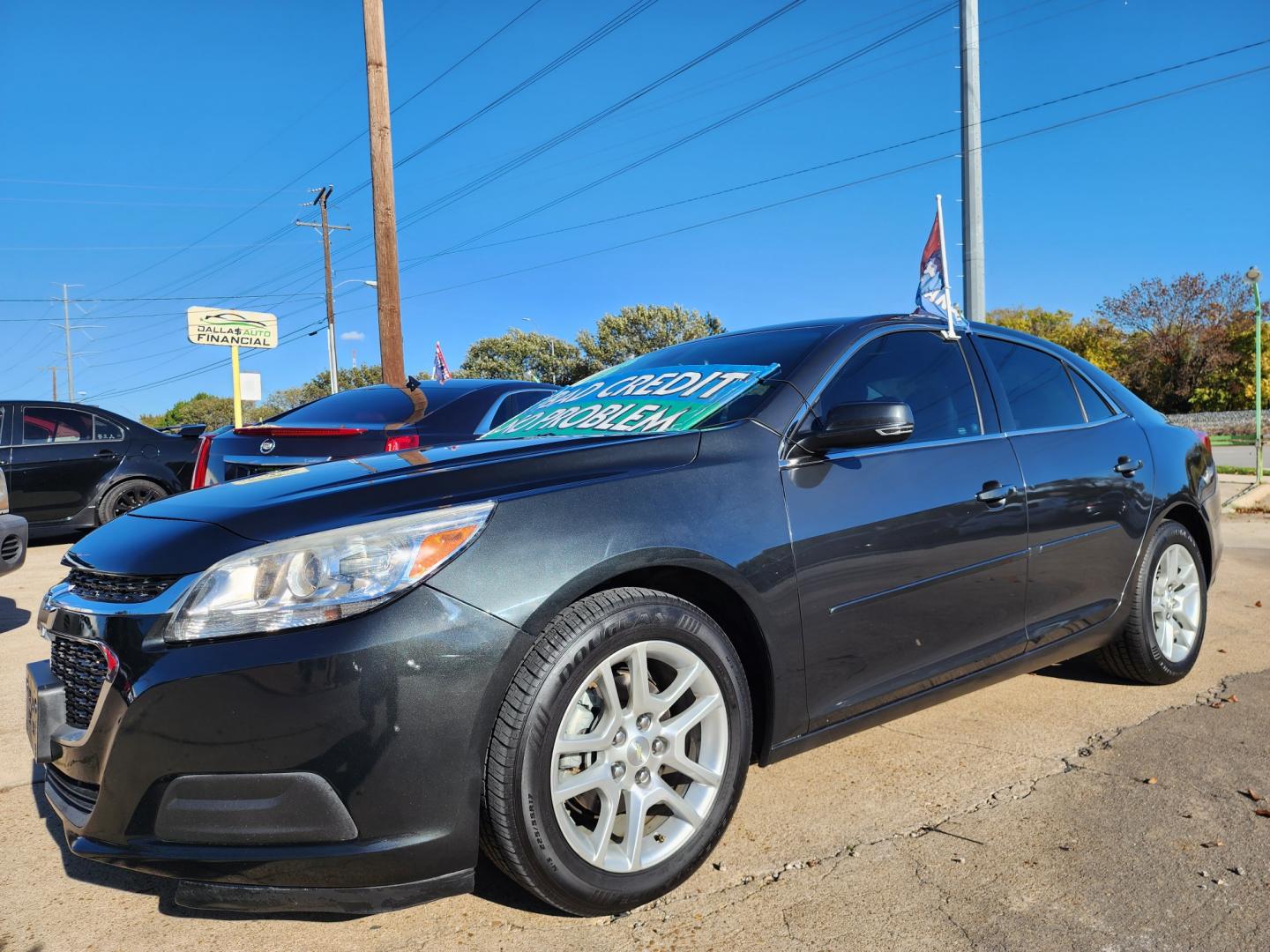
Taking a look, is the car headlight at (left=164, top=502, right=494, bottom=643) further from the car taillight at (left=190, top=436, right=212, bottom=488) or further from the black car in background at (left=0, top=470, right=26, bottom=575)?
the car taillight at (left=190, top=436, right=212, bottom=488)

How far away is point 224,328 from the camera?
2108 centimetres

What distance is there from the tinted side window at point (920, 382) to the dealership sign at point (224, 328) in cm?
1921

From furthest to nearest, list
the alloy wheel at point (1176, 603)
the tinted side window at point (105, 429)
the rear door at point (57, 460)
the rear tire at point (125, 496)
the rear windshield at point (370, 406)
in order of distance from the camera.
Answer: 1. the tinted side window at point (105, 429)
2. the rear tire at point (125, 496)
3. the rear door at point (57, 460)
4. the rear windshield at point (370, 406)
5. the alloy wheel at point (1176, 603)

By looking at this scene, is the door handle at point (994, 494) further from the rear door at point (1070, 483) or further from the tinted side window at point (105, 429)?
the tinted side window at point (105, 429)

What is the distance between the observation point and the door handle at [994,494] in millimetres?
3148

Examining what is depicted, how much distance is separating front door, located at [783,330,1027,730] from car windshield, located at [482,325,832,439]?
0.22 m

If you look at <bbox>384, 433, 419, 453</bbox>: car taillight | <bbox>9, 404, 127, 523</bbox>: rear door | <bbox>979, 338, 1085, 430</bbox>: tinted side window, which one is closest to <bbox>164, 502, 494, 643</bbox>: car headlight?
<bbox>979, 338, 1085, 430</bbox>: tinted side window

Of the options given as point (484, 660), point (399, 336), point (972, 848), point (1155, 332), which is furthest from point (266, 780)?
point (1155, 332)

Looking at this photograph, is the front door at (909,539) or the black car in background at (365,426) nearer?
the front door at (909,539)

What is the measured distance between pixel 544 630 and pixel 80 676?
1.07 meters

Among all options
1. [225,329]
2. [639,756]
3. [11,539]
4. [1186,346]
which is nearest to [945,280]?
[639,756]

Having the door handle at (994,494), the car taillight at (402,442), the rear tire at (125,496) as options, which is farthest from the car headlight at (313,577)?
the rear tire at (125,496)

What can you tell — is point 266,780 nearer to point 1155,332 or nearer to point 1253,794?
point 1253,794

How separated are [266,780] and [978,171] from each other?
1161cm
